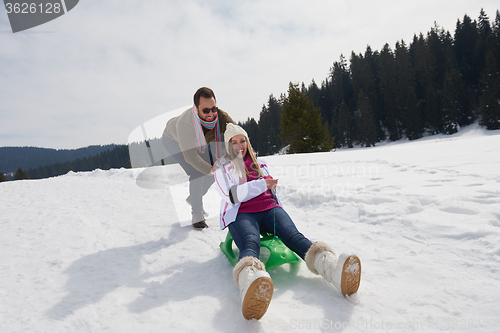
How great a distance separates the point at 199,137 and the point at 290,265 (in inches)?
84.8

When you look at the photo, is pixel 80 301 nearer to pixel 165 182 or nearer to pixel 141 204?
pixel 141 204

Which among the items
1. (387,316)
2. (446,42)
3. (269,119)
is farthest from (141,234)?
(446,42)

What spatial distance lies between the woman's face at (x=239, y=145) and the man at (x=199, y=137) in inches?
24.1

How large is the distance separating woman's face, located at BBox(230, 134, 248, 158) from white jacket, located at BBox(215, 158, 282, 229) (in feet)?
0.72

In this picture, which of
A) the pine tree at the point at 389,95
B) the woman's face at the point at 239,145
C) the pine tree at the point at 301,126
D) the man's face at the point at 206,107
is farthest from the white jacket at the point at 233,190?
the pine tree at the point at 389,95

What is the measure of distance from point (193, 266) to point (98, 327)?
3.65 ft

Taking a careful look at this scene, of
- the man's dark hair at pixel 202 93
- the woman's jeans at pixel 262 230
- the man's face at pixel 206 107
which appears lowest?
the woman's jeans at pixel 262 230

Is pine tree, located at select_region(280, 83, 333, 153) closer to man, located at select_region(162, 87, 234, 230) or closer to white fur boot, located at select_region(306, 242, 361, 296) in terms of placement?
man, located at select_region(162, 87, 234, 230)

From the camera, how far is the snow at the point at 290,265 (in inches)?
70.7

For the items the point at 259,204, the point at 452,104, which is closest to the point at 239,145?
the point at 259,204

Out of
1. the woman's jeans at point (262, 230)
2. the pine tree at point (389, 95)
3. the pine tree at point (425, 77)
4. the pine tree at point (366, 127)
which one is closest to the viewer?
the woman's jeans at point (262, 230)

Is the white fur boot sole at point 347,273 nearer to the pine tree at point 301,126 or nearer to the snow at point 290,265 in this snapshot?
the snow at point 290,265

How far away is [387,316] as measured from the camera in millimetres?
1743

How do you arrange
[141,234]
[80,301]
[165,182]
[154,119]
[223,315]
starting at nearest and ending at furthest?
1. [223,315]
2. [80,301]
3. [141,234]
4. [154,119]
5. [165,182]
